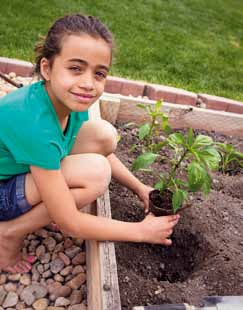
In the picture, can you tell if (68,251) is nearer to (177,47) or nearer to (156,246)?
(156,246)

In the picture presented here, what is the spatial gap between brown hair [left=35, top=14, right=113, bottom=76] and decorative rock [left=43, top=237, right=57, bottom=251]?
81cm

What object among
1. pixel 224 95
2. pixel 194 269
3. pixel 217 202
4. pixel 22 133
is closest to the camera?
pixel 22 133

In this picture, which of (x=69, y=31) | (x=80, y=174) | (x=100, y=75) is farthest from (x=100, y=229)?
(x=69, y=31)

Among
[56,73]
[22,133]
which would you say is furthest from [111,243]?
[56,73]

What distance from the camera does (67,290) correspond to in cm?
194

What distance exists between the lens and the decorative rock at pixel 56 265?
202 cm

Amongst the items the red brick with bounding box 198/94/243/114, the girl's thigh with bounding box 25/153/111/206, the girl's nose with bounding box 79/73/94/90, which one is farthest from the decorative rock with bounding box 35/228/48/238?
the red brick with bounding box 198/94/243/114

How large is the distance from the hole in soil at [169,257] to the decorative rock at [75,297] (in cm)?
20

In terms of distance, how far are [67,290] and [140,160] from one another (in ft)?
1.93

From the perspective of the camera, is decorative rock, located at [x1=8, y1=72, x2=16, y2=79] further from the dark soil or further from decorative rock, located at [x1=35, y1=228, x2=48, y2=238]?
decorative rock, located at [x1=35, y1=228, x2=48, y2=238]

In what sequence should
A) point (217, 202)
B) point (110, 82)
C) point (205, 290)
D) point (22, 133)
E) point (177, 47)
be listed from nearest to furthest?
Answer: point (22, 133) → point (205, 290) → point (217, 202) → point (110, 82) → point (177, 47)

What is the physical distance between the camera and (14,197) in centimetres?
186

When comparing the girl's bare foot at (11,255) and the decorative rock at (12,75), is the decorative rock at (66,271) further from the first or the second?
the decorative rock at (12,75)

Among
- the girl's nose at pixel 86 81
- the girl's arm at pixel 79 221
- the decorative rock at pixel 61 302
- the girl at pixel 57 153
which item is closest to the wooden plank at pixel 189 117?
the girl at pixel 57 153
